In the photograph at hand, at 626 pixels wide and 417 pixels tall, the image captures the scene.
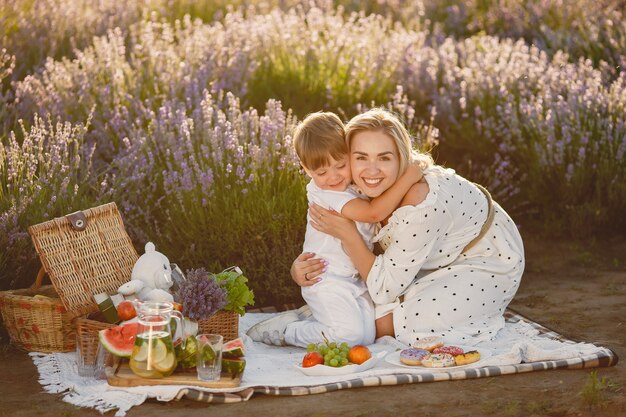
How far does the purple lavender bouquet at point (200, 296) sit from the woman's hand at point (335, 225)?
0.58 meters

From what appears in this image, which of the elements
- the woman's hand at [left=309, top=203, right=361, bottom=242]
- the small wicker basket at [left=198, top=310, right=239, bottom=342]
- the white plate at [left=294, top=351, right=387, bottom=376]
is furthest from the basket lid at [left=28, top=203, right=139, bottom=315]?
the white plate at [left=294, top=351, right=387, bottom=376]

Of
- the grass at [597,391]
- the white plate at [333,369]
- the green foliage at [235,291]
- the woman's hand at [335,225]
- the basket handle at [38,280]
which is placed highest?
the woman's hand at [335,225]

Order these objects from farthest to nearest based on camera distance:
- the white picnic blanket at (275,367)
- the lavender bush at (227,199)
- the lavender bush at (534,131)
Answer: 1. the lavender bush at (534,131)
2. the lavender bush at (227,199)
3. the white picnic blanket at (275,367)

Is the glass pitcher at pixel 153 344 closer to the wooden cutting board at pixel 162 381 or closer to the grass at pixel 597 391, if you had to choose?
the wooden cutting board at pixel 162 381

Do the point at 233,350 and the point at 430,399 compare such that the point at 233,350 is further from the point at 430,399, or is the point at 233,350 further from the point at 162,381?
the point at 430,399

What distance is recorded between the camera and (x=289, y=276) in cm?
575

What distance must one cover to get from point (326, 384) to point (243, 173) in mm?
1650

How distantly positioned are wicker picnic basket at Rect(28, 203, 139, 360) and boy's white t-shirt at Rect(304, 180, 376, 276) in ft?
2.93

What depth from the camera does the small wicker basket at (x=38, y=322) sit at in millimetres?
4785

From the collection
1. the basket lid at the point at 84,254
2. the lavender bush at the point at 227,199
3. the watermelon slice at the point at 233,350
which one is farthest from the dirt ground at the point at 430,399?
the lavender bush at the point at 227,199

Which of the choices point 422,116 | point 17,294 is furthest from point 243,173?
point 422,116

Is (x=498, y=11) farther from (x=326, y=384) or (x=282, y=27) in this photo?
(x=326, y=384)

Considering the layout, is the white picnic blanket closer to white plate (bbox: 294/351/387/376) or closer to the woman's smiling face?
white plate (bbox: 294/351/387/376)

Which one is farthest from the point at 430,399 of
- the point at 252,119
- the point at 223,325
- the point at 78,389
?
the point at 252,119
